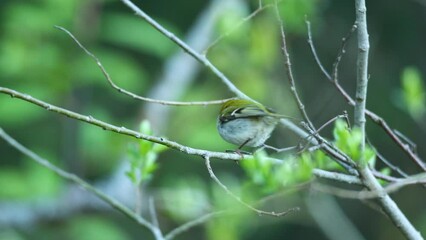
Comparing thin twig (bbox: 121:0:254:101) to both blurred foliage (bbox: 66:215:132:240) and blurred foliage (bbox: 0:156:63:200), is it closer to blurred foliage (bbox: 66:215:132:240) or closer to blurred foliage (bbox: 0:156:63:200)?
blurred foliage (bbox: 66:215:132:240)

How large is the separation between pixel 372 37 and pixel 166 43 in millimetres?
1841

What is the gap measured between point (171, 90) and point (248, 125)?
3314 mm

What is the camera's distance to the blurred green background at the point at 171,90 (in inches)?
260

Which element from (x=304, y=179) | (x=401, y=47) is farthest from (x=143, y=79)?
(x=304, y=179)

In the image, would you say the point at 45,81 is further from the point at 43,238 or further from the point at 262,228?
the point at 262,228

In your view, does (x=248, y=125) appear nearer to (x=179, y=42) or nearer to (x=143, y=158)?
(x=143, y=158)

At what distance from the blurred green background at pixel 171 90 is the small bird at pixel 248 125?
4.20 feet

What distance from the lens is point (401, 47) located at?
799cm

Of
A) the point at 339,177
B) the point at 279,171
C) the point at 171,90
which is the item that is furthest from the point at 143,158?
the point at 171,90

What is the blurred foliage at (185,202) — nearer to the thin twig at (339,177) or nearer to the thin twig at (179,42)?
the thin twig at (179,42)

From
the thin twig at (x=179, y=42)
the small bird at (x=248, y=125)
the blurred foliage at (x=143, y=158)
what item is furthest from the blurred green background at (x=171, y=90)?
the thin twig at (x=179, y=42)

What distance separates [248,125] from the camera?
12.5ft

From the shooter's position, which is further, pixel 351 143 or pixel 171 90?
pixel 171 90

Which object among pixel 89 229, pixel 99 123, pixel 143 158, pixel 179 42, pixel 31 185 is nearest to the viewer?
pixel 99 123
